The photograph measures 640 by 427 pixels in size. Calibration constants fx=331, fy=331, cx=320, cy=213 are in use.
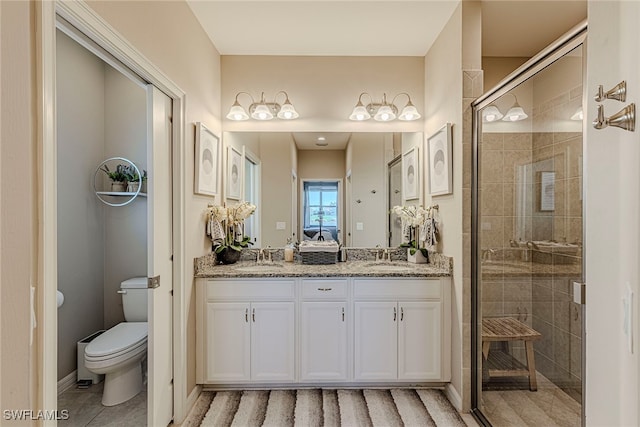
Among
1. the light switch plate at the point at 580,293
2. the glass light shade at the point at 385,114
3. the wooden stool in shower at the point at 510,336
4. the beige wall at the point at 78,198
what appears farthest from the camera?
the glass light shade at the point at 385,114

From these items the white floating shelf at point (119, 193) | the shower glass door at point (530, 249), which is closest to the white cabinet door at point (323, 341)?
the shower glass door at point (530, 249)

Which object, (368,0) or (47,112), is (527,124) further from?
(47,112)

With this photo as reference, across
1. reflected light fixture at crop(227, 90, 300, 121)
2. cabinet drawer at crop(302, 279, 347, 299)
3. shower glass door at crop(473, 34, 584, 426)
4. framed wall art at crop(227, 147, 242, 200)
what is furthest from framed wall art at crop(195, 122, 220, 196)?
shower glass door at crop(473, 34, 584, 426)

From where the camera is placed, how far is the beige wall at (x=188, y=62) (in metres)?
1.52

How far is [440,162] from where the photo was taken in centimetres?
244

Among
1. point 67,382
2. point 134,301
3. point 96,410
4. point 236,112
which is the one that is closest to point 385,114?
point 236,112

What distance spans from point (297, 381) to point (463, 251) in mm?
1466

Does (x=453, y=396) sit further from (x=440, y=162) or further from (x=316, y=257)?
(x=440, y=162)

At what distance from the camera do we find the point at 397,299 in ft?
7.76

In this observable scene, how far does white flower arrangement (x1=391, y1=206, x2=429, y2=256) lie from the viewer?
105 inches

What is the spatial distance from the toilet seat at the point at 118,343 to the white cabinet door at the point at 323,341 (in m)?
1.12

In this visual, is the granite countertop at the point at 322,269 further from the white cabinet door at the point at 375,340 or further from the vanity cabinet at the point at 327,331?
the white cabinet door at the point at 375,340

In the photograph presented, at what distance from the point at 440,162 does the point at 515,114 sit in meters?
0.59

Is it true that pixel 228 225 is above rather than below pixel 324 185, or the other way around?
below
